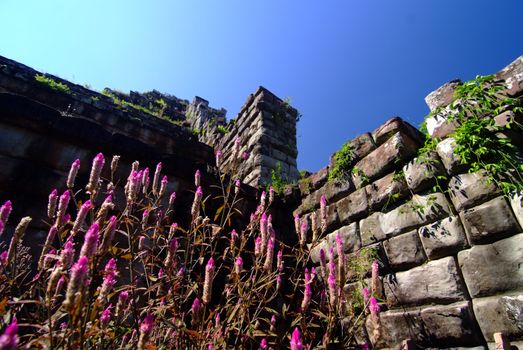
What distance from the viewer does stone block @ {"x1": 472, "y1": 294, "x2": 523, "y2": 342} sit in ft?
4.93

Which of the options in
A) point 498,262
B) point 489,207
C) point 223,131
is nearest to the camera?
point 498,262

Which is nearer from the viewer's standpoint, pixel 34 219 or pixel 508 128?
pixel 508 128

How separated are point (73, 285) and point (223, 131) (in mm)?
6112

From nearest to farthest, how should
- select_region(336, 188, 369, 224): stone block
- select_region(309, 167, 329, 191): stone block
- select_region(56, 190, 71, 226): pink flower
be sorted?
select_region(56, 190, 71, 226): pink flower
select_region(336, 188, 369, 224): stone block
select_region(309, 167, 329, 191): stone block

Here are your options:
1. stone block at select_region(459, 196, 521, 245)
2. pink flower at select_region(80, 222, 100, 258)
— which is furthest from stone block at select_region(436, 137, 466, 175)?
pink flower at select_region(80, 222, 100, 258)

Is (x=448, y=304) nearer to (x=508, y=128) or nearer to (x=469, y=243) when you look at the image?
(x=469, y=243)

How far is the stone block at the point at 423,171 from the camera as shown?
2090 millimetres

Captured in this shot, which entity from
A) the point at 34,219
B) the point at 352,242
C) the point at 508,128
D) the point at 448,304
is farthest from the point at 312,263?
the point at 34,219

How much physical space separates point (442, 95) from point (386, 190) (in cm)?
87

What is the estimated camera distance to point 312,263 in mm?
3059

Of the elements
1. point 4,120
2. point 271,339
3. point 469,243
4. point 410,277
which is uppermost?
point 4,120

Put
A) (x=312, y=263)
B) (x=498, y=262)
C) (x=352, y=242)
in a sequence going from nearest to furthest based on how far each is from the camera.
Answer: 1. (x=498, y=262)
2. (x=352, y=242)
3. (x=312, y=263)

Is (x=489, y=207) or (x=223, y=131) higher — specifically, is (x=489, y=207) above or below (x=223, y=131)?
below

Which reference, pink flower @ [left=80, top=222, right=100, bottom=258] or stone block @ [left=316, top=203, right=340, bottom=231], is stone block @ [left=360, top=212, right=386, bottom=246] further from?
pink flower @ [left=80, top=222, right=100, bottom=258]
